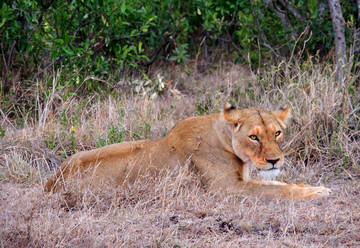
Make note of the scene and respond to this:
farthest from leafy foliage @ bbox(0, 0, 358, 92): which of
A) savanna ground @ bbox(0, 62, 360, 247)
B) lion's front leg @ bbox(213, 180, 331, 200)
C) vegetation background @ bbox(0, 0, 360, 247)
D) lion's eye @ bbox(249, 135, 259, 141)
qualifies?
lion's front leg @ bbox(213, 180, 331, 200)

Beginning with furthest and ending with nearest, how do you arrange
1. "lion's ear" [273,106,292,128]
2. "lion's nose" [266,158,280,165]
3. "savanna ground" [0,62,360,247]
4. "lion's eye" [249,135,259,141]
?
"lion's ear" [273,106,292,128] < "lion's eye" [249,135,259,141] < "lion's nose" [266,158,280,165] < "savanna ground" [0,62,360,247]

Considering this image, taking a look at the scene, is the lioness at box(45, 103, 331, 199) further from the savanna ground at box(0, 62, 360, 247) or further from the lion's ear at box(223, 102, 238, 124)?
the savanna ground at box(0, 62, 360, 247)

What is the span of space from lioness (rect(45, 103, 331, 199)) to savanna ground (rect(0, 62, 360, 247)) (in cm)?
11

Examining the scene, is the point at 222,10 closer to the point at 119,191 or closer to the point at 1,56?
the point at 1,56

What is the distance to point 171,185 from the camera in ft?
14.1

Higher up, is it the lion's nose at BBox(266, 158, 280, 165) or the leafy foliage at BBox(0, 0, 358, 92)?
the leafy foliage at BBox(0, 0, 358, 92)

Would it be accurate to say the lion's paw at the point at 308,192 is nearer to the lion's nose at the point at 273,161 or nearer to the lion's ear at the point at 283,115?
the lion's nose at the point at 273,161

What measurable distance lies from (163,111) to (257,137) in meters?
2.48

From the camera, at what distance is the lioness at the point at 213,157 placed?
4.40m

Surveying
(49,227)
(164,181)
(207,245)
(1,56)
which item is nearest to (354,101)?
(164,181)

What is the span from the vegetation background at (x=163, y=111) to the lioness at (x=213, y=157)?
133mm

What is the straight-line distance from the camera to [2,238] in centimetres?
331

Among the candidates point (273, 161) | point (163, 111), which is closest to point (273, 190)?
point (273, 161)

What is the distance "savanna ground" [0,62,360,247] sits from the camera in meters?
3.54
